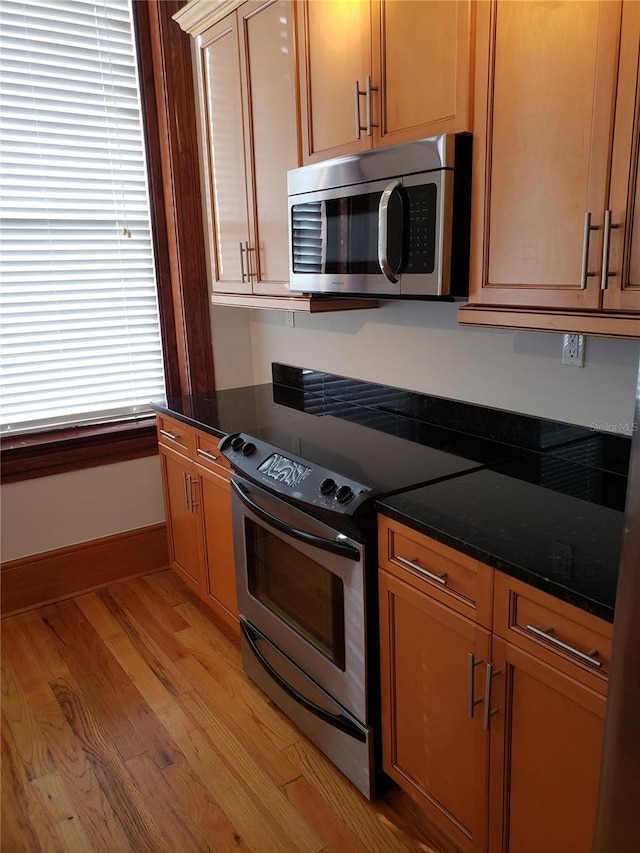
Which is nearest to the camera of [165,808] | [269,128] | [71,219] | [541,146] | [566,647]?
[566,647]

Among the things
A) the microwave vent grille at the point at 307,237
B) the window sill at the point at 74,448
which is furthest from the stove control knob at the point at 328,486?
the window sill at the point at 74,448

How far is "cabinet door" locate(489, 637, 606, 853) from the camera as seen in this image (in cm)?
125

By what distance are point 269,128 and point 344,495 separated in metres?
1.42

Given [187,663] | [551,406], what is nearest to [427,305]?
[551,406]

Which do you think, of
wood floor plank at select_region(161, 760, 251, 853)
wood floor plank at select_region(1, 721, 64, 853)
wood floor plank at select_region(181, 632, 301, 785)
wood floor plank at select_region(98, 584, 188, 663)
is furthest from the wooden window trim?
wood floor plank at select_region(161, 760, 251, 853)

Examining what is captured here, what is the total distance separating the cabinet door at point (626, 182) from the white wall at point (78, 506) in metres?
2.50

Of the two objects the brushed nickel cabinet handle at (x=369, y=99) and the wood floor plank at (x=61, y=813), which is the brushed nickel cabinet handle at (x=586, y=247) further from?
the wood floor plank at (x=61, y=813)

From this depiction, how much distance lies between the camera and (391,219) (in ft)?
5.90

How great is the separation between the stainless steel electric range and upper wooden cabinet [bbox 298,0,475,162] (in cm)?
89

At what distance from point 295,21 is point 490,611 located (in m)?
1.88

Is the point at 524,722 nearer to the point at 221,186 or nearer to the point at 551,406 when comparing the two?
the point at 551,406

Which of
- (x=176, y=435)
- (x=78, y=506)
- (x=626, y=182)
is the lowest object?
(x=78, y=506)

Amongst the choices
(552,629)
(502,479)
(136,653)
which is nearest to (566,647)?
(552,629)

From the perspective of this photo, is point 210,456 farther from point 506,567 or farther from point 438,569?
point 506,567
